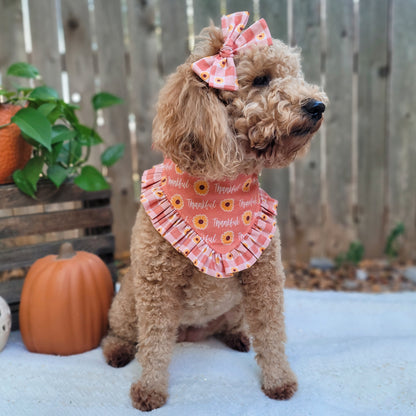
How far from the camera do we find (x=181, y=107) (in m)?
1.18

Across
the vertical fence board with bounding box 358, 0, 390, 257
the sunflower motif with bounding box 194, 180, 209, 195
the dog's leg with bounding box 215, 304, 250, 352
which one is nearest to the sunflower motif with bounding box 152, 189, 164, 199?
the sunflower motif with bounding box 194, 180, 209, 195

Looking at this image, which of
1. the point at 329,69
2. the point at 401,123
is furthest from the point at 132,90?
the point at 401,123

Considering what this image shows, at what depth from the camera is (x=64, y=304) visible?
169 centimetres

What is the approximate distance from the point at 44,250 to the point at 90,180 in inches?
16.0

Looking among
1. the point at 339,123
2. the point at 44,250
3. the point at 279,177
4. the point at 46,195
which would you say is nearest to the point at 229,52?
the point at 46,195

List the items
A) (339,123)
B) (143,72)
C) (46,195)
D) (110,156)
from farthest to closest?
(339,123), (143,72), (110,156), (46,195)

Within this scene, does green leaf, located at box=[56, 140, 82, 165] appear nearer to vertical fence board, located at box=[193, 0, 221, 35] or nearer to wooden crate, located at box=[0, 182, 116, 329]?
wooden crate, located at box=[0, 182, 116, 329]

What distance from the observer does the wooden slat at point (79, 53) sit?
8.34 ft

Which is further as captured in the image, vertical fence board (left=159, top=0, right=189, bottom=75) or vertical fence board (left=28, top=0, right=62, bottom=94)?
vertical fence board (left=159, top=0, right=189, bottom=75)

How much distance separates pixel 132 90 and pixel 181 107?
5.52ft

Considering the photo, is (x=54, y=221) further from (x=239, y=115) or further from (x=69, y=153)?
(x=239, y=115)

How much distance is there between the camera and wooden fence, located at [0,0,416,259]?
8.46 ft

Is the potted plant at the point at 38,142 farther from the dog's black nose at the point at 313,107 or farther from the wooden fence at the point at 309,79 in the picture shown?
the dog's black nose at the point at 313,107

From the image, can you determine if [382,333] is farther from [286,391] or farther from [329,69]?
[329,69]
